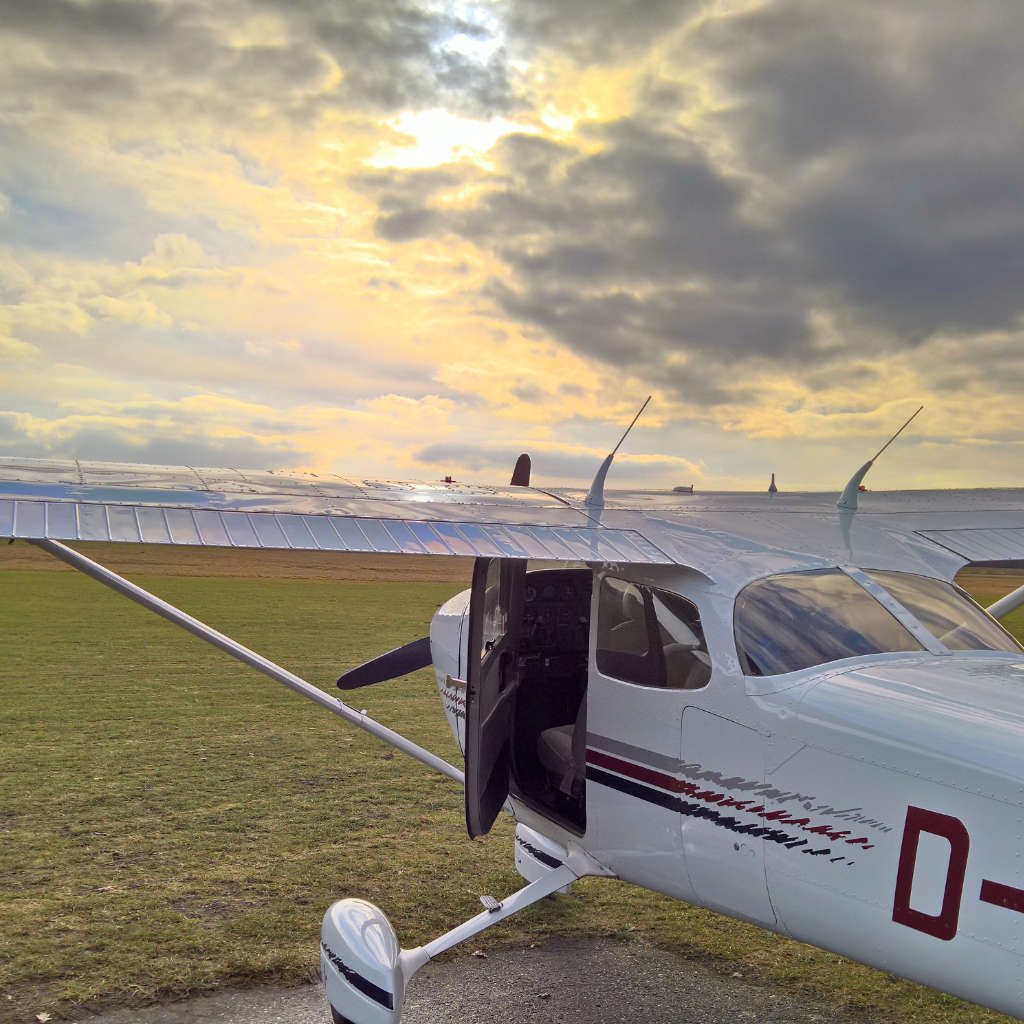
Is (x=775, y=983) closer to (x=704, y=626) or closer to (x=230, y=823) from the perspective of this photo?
(x=704, y=626)

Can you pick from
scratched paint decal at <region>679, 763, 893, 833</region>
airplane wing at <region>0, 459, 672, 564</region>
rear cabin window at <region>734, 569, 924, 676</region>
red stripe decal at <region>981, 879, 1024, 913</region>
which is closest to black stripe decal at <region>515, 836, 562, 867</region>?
scratched paint decal at <region>679, 763, 893, 833</region>

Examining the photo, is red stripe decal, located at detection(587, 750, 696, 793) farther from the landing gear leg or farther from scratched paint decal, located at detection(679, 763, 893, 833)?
the landing gear leg

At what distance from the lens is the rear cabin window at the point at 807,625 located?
334 centimetres

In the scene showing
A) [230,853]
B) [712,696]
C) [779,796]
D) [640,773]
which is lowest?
[230,853]

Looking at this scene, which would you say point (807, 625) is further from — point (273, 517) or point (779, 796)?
point (273, 517)

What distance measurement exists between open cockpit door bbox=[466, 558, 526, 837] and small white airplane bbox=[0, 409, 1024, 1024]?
0.02m

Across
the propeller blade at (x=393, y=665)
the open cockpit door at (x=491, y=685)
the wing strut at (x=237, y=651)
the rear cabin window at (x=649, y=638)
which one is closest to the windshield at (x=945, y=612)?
the rear cabin window at (x=649, y=638)

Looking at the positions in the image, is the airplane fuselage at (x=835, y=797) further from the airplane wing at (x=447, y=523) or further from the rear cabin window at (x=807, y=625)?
the airplane wing at (x=447, y=523)

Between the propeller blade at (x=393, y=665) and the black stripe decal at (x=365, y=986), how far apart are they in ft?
8.12

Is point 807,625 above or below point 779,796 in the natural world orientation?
above

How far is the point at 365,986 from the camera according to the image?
3719mm

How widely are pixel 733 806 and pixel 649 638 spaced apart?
77 cm

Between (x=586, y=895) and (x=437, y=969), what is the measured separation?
1.26 meters

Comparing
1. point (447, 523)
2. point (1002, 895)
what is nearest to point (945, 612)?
point (1002, 895)
